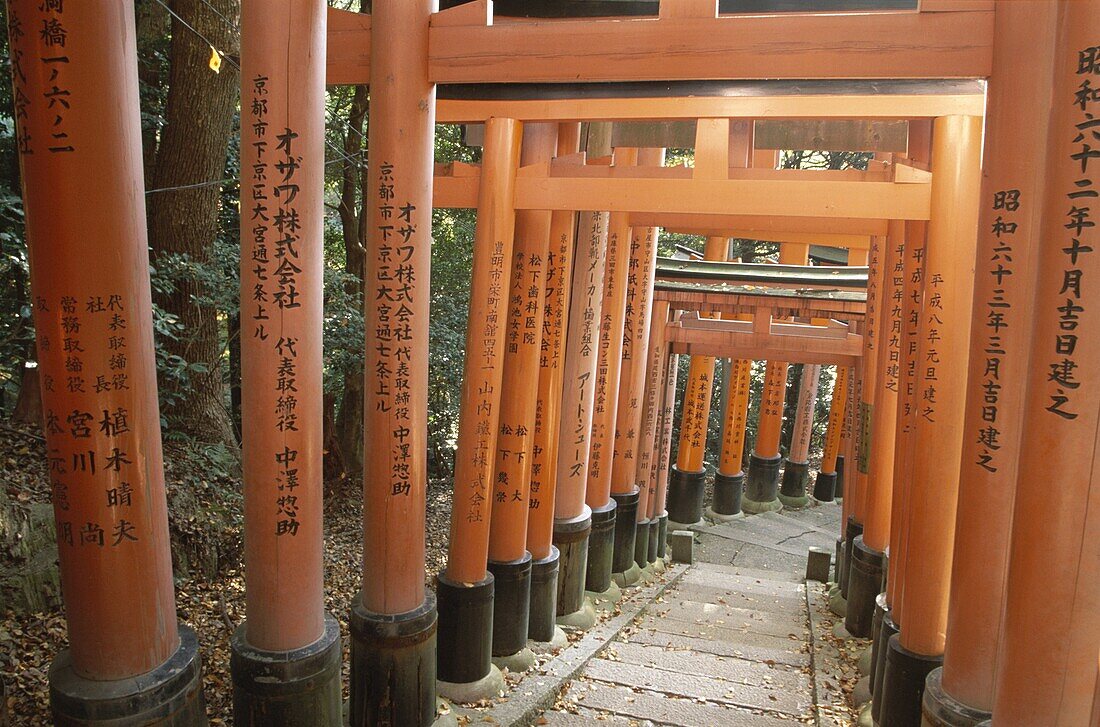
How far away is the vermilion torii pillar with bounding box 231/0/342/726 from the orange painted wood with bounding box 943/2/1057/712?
3.20 metres

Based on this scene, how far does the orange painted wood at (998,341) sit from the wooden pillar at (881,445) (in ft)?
10.5

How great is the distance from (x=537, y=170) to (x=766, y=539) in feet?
35.6

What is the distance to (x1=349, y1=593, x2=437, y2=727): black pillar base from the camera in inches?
179

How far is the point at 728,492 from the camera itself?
15.6 metres

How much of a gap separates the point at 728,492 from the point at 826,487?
3.04m

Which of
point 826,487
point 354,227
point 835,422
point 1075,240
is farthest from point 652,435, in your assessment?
point 1075,240

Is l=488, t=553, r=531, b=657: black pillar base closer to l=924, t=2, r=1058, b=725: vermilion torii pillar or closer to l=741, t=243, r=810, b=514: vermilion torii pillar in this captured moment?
l=924, t=2, r=1058, b=725: vermilion torii pillar

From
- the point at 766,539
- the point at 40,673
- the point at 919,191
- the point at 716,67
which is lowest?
the point at 766,539

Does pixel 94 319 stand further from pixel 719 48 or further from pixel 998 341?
pixel 998 341

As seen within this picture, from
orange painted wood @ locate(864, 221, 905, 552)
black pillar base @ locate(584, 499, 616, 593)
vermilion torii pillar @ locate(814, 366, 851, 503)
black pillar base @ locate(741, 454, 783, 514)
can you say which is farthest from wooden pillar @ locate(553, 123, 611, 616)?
vermilion torii pillar @ locate(814, 366, 851, 503)

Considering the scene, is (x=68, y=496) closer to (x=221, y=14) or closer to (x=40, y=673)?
(x=40, y=673)

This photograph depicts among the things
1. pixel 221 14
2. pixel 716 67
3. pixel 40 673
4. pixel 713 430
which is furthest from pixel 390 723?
pixel 713 430

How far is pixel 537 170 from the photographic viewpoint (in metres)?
5.42

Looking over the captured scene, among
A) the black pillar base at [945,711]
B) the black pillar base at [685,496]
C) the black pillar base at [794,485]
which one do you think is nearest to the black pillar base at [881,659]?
the black pillar base at [945,711]
